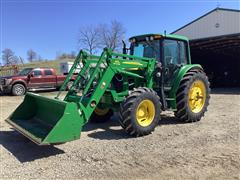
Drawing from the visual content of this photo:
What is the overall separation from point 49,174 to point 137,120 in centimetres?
254

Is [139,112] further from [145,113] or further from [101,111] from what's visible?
[101,111]

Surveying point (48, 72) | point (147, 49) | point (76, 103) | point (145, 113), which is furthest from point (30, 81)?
point (76, 103)

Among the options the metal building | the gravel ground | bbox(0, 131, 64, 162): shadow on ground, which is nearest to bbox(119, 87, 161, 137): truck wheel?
the gravel ground

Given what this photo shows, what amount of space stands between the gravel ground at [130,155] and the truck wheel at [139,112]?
20 cm

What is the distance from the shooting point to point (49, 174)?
203 inches

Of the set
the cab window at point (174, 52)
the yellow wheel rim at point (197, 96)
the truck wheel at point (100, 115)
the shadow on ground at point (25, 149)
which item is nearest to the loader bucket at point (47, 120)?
the shadow on ground at point (25, 149)

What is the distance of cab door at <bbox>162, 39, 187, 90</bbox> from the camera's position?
8570 millimetres

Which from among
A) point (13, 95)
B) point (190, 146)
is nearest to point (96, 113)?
point (190, 146)

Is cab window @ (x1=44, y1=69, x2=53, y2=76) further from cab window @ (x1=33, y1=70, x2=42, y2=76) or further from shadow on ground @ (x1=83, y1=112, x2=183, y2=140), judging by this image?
shadow on ground @ (x1=83, y1=112, x2=183, y2=140)

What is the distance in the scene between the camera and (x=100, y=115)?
8.95 metres

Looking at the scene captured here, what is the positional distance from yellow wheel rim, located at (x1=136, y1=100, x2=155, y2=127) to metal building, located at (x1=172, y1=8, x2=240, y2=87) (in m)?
16.6

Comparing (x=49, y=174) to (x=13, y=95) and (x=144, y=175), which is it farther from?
(x=13, y=95)

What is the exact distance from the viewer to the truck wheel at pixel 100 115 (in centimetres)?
888

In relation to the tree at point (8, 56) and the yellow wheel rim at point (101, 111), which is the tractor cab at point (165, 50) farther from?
the tree at point (8, 56)
